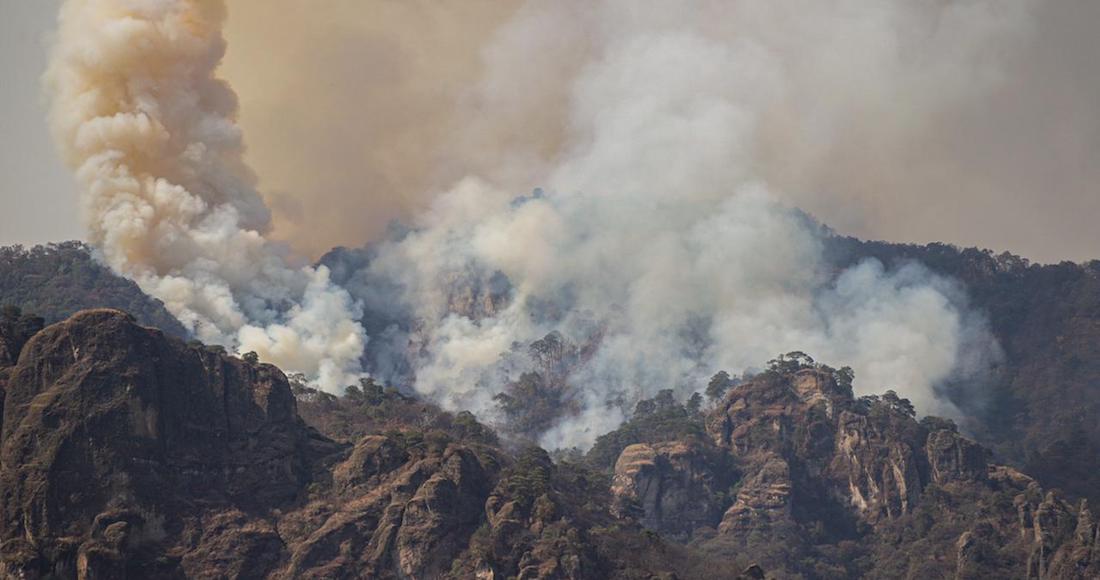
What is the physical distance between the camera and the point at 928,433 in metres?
191

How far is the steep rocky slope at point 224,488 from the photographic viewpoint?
112 m

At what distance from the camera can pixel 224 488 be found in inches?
4879

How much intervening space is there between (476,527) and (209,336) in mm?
71626

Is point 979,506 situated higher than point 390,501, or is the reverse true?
point 979,506

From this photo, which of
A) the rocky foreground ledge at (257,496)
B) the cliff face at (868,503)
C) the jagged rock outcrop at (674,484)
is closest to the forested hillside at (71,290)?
the rocky foreground ledge at (257,496)

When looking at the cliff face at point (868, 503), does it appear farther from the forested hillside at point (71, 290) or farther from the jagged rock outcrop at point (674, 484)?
the forested hillside at point (71, 290)

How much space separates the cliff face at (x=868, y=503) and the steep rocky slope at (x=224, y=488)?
41.7 m

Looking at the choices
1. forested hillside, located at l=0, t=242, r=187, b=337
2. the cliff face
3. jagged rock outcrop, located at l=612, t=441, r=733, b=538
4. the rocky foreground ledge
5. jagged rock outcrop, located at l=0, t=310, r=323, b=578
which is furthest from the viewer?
jagged rock outcrop, located at l=612, t=441, r=733, b=538

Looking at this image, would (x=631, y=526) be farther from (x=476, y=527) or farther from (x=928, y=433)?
(x=928, y=433)

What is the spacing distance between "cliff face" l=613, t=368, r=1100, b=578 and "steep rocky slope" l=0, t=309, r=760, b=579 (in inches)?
1642

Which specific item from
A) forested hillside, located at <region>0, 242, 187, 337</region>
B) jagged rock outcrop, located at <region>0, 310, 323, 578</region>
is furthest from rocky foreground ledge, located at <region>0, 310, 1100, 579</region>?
forested hillside, located at <region>0, 242, 187, 337</region>

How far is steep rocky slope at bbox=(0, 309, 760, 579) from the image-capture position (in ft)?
368

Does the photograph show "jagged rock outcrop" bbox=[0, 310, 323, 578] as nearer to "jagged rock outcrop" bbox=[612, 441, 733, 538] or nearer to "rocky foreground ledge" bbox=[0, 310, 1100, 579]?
"rocky foreground ledge" bbox=[0, 310, 1100, 579]

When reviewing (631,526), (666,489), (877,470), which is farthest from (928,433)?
(631,526)
